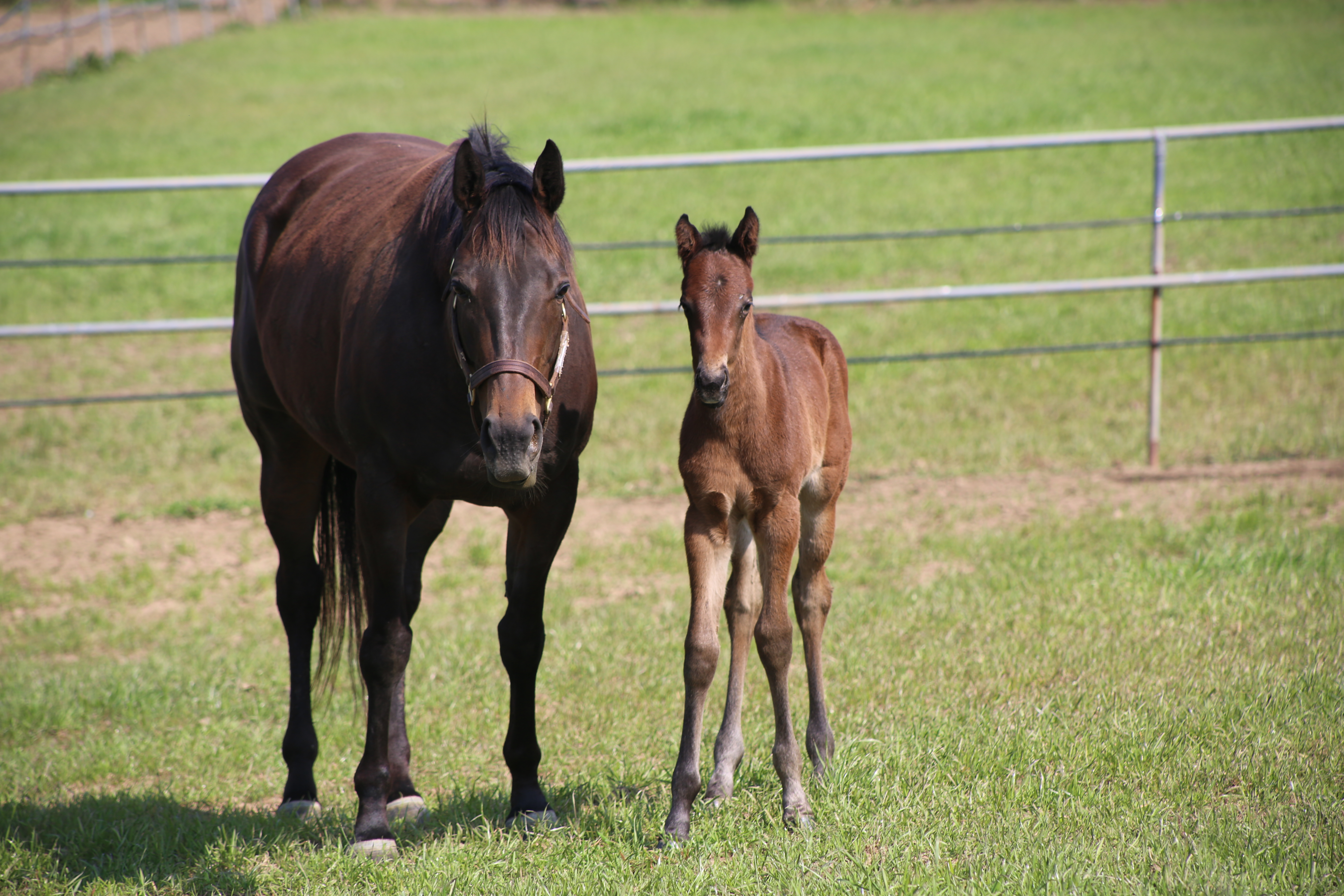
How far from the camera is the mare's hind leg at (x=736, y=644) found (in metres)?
3.33

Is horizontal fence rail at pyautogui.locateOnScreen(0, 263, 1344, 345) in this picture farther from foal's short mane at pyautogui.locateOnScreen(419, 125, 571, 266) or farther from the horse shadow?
the horse shadow

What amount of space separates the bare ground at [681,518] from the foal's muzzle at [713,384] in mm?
3604

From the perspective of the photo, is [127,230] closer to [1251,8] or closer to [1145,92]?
[1145,92]

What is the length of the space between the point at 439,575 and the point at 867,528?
2429 mm

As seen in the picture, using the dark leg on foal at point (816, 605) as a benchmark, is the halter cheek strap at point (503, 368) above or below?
above

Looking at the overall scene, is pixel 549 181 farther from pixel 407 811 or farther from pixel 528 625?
pixel 407 811

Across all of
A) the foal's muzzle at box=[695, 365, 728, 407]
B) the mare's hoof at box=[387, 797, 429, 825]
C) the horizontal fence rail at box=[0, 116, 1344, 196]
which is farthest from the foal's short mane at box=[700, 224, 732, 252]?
the horizontal fence rail at box=[0, 116, 1344, 196]

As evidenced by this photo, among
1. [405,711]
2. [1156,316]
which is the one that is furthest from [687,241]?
[1156,316]

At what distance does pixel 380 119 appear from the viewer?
19.0m

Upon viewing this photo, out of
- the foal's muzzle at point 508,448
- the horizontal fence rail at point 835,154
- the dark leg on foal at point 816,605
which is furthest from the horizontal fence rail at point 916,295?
the foal's muzzle at point 508,448

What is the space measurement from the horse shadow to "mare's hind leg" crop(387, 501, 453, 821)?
0.08 meters

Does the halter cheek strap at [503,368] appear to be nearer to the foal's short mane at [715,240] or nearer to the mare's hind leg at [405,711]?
the foal's short mane at [715,240]

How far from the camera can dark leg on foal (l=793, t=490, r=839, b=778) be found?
347 centimetres

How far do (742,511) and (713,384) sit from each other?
1.65 ft
